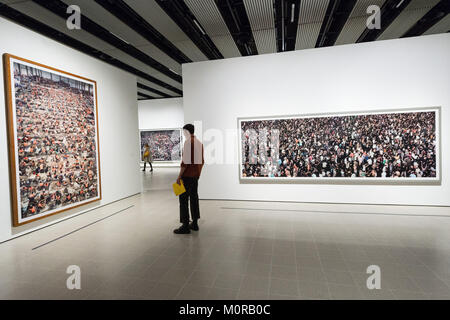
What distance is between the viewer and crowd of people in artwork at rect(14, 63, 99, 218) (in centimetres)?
414

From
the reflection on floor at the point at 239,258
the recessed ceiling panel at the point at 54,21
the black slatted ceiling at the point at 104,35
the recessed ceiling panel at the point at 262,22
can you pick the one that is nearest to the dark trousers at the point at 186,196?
the reflection on floor at the point at 239,258

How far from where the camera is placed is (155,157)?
15.5 meters

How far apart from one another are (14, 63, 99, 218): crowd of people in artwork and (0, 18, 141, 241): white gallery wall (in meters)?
0.25

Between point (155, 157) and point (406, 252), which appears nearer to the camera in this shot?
point (406, 252)

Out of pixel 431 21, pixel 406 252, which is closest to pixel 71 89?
pixel 406 252

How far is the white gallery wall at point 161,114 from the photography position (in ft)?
49.2

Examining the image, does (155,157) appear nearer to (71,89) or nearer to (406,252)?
(71,89)

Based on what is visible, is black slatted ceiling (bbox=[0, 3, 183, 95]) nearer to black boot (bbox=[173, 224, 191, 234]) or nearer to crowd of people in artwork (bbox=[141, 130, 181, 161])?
black boot (bbox=[173, 224, 191, 234])

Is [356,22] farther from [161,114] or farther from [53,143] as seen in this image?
[161,114]

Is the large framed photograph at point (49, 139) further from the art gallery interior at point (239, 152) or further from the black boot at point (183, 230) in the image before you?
the black boot at point (183, 230)

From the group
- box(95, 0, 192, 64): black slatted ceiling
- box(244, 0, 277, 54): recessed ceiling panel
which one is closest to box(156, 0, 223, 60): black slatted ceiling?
box(95, 0, 192, 64): black slatted ceiling

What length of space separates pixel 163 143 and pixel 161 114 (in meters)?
1.85
